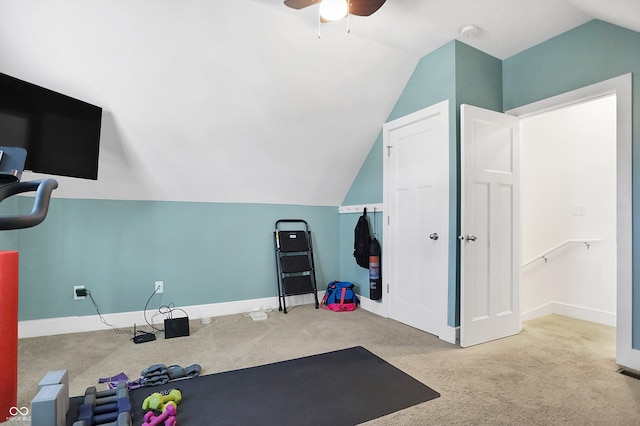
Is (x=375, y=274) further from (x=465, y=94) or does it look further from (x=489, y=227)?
(x=465, y=94)

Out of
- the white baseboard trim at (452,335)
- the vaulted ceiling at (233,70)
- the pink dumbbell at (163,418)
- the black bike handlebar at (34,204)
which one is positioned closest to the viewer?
the black bike handlebar at (34,204)

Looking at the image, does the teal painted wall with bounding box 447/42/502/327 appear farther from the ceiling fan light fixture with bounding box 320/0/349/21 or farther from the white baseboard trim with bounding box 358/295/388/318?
the ceiling fan light fixture with bounding box 320/0/349/21

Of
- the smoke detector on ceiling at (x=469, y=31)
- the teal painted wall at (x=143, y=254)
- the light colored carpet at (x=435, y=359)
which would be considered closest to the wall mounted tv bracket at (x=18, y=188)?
the light colored carpet at (x=435, y=359)

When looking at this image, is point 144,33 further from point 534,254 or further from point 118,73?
point 534,254

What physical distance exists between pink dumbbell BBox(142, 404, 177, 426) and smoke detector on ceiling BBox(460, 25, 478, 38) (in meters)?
3.28

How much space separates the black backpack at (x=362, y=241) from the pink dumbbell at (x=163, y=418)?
2.41 m

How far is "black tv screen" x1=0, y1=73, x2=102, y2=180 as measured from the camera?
2.09 m

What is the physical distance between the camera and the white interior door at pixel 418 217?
9.59ft

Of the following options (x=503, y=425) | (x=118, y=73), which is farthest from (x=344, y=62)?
(x=503, y=425)

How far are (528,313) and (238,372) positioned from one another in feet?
10.0

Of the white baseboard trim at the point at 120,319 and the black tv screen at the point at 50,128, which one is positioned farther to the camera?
the white baseboard trim at the point at 120,319

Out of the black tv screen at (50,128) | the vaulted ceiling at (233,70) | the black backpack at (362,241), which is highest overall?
the vaulted ceiling at (233,70)

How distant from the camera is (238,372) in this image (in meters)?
2.22

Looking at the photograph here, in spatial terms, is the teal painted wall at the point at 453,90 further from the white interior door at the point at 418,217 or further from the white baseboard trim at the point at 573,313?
the white baseboard trim at the point at 573,313
